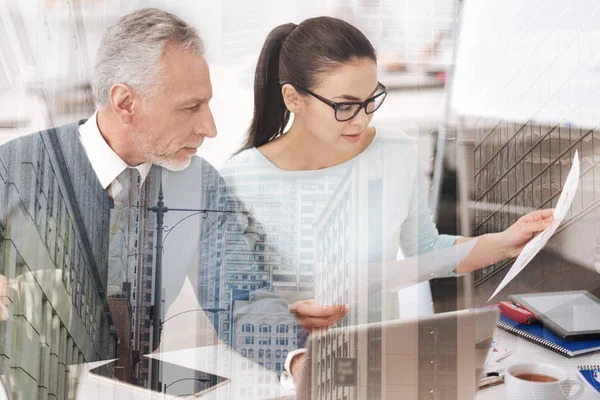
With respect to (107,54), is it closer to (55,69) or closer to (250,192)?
(55,69)

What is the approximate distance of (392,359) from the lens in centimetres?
179

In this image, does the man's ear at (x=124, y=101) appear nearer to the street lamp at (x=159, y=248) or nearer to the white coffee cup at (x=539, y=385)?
the street lamp at (x=159, y=248)

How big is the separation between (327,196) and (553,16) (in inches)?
28.2

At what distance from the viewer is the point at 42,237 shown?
1.72m

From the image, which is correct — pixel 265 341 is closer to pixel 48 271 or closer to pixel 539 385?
pixel 48 271

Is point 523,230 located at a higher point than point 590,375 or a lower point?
higher

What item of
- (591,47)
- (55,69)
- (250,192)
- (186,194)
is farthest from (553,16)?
(55,69)

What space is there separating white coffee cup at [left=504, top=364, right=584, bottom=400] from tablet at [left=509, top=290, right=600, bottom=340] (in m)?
0.10

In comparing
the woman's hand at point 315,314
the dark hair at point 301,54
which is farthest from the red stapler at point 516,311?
the dark hair at point 301,54

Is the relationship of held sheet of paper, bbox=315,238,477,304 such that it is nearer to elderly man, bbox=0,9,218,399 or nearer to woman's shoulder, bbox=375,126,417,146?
woman's shoulder, bbox=375,126,417,146

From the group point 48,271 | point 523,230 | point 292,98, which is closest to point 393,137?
point 292,98

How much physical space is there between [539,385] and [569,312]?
200 mm

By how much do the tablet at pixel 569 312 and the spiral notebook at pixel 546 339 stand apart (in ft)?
0.04

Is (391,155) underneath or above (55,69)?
underneath
